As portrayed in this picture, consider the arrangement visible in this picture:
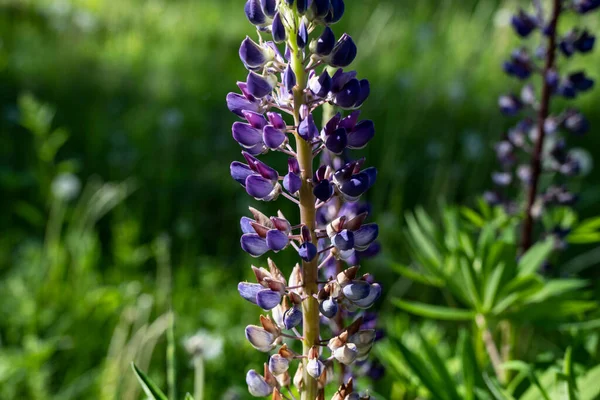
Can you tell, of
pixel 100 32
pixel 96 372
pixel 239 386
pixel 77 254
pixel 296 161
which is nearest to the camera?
pixel 296 161

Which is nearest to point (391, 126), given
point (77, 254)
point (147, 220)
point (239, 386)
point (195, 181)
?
point (195, 181)

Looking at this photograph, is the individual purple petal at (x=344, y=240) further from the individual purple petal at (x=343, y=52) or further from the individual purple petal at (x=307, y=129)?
the individual purple petal at (x=343, y=52)

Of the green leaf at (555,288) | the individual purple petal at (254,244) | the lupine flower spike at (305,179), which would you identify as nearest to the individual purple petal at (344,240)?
the lupine flower spike at (305,179)

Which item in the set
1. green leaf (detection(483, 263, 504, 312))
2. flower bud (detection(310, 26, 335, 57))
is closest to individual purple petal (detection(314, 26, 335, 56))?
flower bud (detection(310, 26, 335, 57))

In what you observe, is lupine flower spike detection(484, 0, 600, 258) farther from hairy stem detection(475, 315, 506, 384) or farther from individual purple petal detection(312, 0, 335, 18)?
individual purple petal detection(312, 0, 335, 18)

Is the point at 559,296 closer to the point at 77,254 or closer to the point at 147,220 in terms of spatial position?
the point at 77,254

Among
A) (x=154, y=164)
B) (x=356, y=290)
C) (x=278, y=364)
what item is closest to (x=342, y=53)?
(x=356, y=290)
